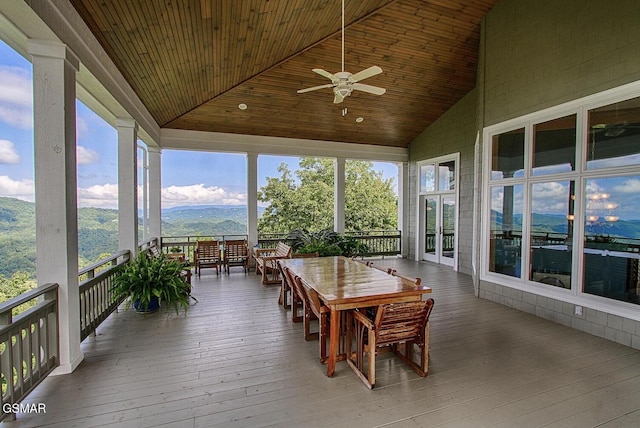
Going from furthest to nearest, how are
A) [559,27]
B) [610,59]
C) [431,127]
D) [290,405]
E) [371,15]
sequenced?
1. [431,127]
2. [371,15]
3. [559,27]
4. [610,59]
5. [290,405]

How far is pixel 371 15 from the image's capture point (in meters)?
5.01

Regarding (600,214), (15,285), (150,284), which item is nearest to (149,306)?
(150,284)

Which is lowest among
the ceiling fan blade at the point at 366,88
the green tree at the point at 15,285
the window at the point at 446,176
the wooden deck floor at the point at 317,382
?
the wooden deck floor at the point at 317,382

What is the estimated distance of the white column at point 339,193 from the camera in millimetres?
8992

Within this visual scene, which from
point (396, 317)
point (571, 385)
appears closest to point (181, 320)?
point (396, 317)

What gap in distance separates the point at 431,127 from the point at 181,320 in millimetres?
7799

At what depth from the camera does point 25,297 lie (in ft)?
7.74

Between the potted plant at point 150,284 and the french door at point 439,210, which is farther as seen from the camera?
the french door at point 439,210

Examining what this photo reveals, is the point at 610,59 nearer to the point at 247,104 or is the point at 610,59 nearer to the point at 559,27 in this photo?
the point at 559,27

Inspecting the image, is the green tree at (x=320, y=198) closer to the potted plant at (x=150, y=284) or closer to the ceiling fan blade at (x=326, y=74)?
the potted plant at (x=150, y=284)

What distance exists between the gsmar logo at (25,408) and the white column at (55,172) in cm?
49

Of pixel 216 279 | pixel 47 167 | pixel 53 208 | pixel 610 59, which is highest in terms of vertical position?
pixel 610 59

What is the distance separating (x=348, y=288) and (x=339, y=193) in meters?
6.05

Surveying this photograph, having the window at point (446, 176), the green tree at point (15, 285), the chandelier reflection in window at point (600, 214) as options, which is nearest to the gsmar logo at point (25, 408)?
the green tree at point (15, 285)
